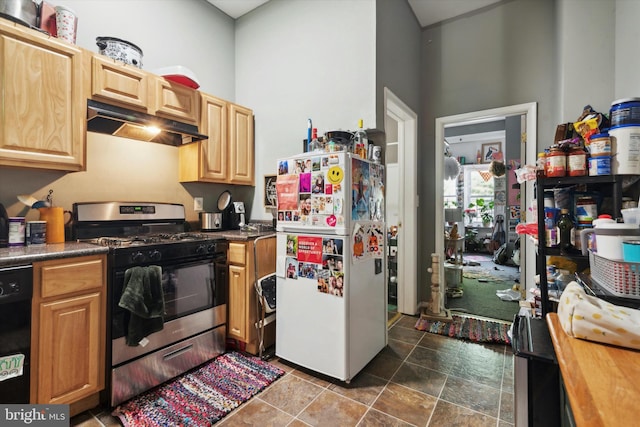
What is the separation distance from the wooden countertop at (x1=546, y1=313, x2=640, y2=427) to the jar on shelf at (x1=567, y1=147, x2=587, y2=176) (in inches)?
37.4

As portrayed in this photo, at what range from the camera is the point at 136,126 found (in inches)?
86.3

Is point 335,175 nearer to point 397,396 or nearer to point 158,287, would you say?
point 158,287

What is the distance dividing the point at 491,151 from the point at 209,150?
7154mm

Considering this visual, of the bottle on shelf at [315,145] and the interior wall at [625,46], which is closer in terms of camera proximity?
the interior wall at [625,46]

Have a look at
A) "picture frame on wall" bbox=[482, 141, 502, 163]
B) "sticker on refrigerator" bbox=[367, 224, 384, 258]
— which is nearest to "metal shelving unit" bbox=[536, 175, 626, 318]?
"sticker on refrigerator" bbox=[367, 224, 384, 258]

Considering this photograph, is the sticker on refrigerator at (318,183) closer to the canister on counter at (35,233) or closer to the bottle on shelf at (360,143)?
the bottle on shelf at (360,143)

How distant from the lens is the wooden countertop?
1.64ft

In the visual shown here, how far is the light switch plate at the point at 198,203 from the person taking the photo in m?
2.80

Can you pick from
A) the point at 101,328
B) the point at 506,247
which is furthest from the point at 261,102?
the point at 506,247

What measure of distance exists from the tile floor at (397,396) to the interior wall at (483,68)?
1.20 meters

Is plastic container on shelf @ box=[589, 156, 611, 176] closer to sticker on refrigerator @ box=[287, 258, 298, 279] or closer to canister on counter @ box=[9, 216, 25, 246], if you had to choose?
sticker on refrigerator @ box=[287, 258, 298, 279]

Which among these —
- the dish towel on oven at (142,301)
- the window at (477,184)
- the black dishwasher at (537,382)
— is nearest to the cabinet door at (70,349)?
the dish towel on oven at (142,301)

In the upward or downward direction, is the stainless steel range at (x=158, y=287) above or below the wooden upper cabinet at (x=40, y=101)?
below

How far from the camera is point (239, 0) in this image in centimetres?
289
